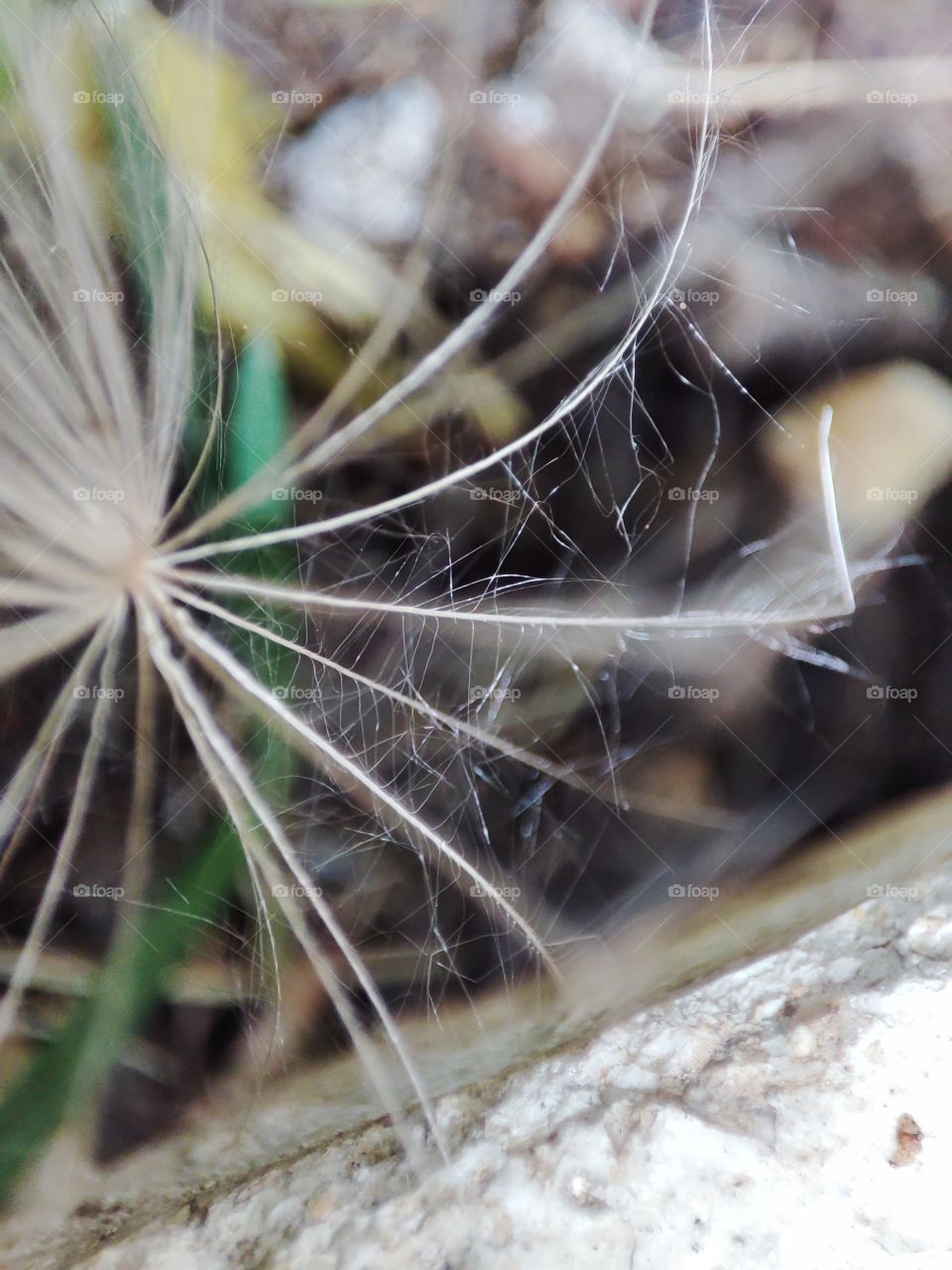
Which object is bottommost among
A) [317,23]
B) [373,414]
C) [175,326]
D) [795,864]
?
[795,864]

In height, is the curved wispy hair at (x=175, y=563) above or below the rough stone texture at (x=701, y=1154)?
above

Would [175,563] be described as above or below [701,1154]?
above

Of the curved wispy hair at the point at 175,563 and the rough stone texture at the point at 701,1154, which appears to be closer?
the rough stone texture at the point at 701,1154

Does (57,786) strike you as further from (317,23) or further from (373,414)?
(317,23)

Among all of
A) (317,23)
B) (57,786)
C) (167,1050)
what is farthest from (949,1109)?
(317,23)

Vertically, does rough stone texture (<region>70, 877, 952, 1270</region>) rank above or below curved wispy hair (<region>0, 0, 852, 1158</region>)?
below
